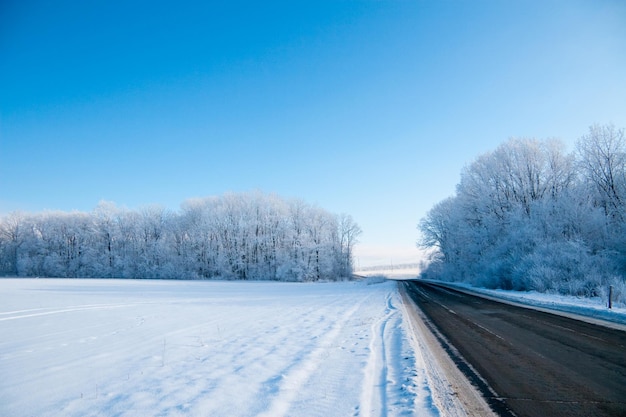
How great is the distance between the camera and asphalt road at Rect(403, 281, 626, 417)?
4230 millimetres

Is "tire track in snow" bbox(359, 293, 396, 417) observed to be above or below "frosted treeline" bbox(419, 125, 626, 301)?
below

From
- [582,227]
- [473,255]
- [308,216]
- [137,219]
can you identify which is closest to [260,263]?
[308,216]

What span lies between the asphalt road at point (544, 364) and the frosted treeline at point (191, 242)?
1868 inches

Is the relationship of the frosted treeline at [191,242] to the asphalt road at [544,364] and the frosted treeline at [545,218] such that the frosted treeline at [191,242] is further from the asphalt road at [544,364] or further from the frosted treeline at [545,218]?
the asphalt road at [544,364]

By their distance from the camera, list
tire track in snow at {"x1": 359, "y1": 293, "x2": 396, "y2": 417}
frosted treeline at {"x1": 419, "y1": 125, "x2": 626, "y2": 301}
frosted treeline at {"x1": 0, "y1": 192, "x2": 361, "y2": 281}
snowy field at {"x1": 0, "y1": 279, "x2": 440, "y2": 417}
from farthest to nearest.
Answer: frosted treeline at {"x1": 0, "y1": 192, "x2": 361, "y2": 281} < frosted treeline at {"x1": 419, "y1": 125, "x2": 626, "y2": 301} < snowy field at {"x1": 0, "y1": 279, "x2": 440, "y2": 417} < tire track in snow at {"x1": 359, "y1": 293, "x2": 396, "y2": 417}

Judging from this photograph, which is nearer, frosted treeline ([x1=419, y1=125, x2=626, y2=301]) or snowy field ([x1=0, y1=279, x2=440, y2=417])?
snowy field ([x1=0, y1=279, x2=440, y2=417])

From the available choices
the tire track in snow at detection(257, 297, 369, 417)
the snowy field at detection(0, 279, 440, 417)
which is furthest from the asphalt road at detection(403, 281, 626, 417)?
the tire track in snow at detection(257, 297, 369, 417)

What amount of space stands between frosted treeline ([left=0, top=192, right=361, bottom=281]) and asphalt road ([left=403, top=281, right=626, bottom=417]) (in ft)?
156

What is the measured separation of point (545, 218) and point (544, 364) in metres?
27.5

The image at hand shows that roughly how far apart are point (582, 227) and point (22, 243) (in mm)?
98557

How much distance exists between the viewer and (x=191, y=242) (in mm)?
62562

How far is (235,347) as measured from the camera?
801 centimetres

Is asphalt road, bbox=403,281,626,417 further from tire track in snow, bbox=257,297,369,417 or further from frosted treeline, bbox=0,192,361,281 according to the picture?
frosted treeline, bbox=0,192,361,281

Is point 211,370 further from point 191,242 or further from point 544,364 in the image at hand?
point 191,242
